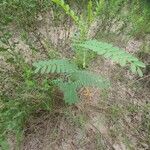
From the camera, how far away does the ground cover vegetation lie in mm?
2453

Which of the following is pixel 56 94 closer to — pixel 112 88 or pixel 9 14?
pixel 112 88

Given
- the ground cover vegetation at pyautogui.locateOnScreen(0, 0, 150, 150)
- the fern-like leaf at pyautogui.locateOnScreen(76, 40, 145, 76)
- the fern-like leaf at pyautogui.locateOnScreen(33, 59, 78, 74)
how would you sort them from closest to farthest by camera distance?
the fern-like leaf at pyautogui.locateOnScreen(76, 40, 145, 76) → the fern-like leaf at pyautogui.locateOnScreen(33, 59, 78, 74) → the ground cover vegetation at pyautogui.locateOnScreen(0, 0, 150, 150)

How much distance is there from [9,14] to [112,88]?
120cm

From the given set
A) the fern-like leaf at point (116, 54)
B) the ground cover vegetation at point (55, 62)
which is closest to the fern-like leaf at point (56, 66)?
the ground cover vegetation at point (55, 62)

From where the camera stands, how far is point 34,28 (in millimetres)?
3232

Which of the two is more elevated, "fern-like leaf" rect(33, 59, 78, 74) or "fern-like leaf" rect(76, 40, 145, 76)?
"fern-like leaf" rect(76, 40, 145, 76)

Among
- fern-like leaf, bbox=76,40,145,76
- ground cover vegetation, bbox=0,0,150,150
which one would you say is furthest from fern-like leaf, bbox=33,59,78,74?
fern-like leaf, bbox=76,40,145,76

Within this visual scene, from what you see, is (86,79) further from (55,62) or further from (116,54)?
(116,54)

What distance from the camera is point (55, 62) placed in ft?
7.98

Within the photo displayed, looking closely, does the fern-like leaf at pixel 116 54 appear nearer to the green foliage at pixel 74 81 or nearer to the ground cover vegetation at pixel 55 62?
the ground cover vegetation at pixel 55 62

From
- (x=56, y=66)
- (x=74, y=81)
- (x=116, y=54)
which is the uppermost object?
(x=116, y=54)

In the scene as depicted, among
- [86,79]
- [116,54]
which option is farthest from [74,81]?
[116,54]

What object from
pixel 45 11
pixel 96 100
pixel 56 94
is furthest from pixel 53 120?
pixel 45 11

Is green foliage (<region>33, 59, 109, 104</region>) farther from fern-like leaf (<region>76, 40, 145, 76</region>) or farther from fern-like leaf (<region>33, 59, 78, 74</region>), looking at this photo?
fern-like leaf (<region>76, 40, 145, 76</region>)
